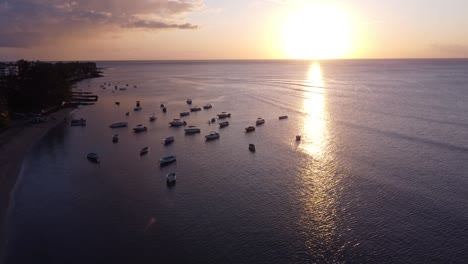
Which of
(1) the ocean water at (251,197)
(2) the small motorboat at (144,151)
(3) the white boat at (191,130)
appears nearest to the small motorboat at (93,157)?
(1) the ocean water at (251,197)

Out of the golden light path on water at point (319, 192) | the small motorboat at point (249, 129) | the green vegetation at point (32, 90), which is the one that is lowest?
the golden light path on water at point (319, 192)

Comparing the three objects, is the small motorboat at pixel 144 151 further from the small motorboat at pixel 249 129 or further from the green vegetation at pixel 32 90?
the green vegetation at pixel 32 90

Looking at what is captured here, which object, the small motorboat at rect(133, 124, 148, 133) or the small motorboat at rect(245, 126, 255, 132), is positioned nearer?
the small motorboat at rect(245, 126, 255, 132)

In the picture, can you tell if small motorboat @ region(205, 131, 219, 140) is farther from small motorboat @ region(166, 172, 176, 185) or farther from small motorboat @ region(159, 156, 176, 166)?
small motorboat @ region(166, 172, 176, 185)

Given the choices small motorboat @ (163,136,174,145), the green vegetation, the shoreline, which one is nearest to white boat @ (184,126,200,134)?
small motorboat @ (163,136,174,145)

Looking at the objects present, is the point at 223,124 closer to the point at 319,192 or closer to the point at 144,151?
the point at 144,151
